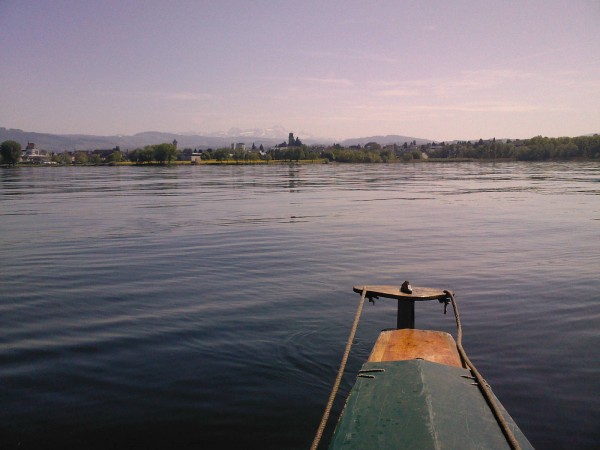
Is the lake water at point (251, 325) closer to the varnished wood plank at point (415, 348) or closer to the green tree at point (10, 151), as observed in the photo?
the varnished wood plank at point (415, 348)

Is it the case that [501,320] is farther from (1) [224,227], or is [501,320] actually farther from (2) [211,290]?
(1) [224,227]

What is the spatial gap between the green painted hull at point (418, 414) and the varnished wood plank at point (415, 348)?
768 mm

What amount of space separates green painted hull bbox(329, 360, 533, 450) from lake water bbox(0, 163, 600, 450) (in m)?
1.89

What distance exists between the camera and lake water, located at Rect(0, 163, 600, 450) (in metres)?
7.27

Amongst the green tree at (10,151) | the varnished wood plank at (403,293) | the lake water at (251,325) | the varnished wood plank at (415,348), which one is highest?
the green tree at (10,151)

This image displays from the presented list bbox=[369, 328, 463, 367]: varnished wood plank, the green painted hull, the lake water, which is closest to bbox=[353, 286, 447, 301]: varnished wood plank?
bbox=[369, 328, 463, 367]: varnished wood plank

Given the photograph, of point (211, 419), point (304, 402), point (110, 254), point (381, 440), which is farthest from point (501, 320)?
point (110, 254)

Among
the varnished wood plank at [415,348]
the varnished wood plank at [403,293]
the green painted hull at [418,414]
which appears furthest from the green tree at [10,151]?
the green painted hull at [418,414]

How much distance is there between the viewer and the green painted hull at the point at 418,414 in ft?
14.4

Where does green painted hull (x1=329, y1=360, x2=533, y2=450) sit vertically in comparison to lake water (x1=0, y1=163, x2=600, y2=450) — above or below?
above

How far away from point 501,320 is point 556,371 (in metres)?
2.61

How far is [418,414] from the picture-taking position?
4.68m

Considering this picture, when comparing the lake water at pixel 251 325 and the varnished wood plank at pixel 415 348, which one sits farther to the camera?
the lake water at pixel 251 325

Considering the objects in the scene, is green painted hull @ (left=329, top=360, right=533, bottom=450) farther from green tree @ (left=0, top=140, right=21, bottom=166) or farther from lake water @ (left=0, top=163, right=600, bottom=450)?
green tree @ (left=0, top=140, right=21, bottom=166)
